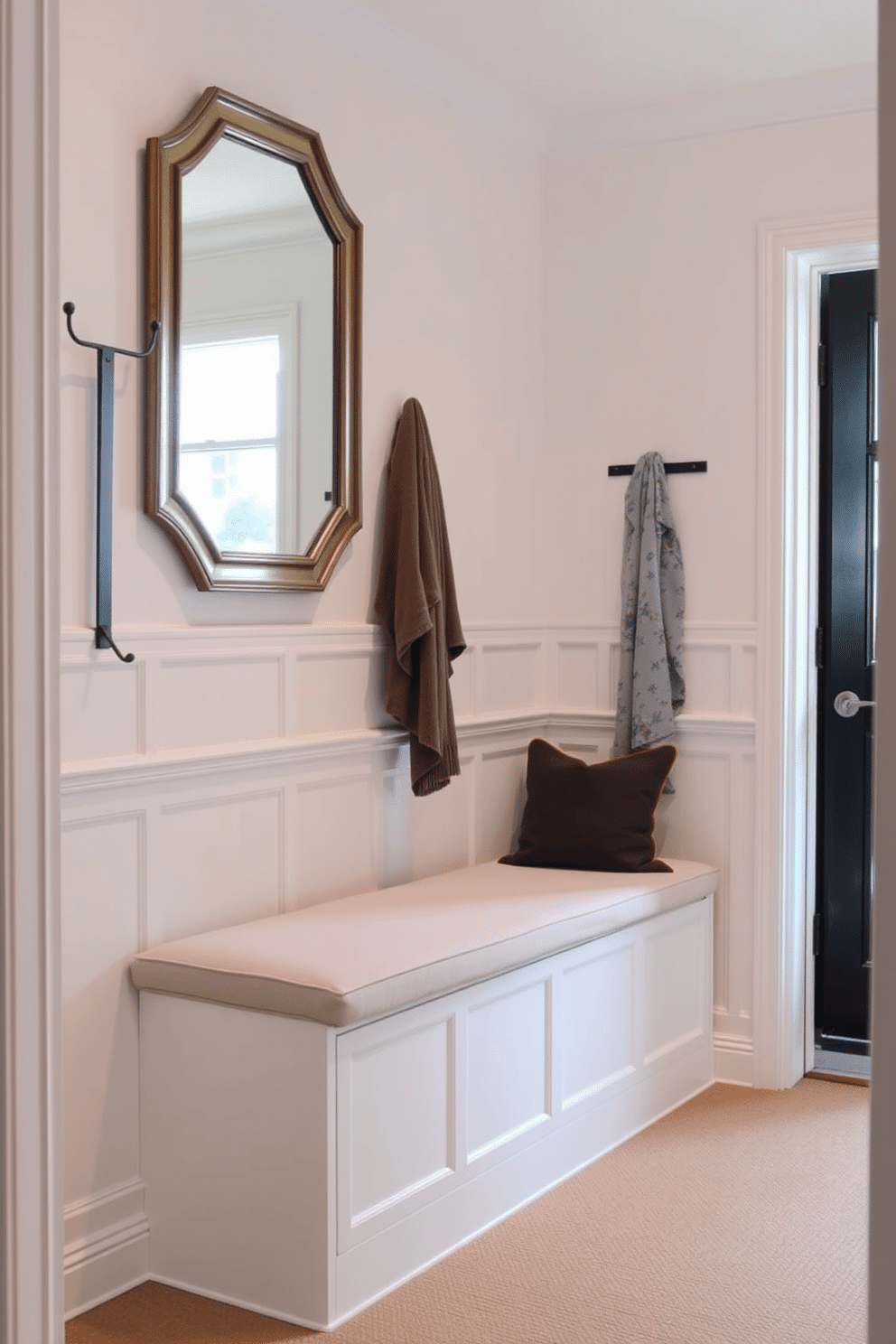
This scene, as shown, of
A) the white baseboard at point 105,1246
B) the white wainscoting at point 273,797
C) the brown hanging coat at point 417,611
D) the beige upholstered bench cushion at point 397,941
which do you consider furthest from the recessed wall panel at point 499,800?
the white baseboard at point 105,1246

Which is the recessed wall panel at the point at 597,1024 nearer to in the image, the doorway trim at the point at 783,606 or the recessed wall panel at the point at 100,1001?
the doorway trim at the point at 783,606

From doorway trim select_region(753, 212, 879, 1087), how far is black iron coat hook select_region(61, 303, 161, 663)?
1939mm

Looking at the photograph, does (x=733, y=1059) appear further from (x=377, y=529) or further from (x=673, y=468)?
(x=377, y=529)

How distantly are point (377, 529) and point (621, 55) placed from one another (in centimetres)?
143

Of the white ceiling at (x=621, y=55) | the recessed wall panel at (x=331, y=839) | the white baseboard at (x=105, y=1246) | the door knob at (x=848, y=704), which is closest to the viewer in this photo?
the white baseboard at (x=105, y=1246)

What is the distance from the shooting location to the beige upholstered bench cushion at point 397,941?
2.51 meters

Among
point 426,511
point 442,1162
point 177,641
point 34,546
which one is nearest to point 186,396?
point 177,641

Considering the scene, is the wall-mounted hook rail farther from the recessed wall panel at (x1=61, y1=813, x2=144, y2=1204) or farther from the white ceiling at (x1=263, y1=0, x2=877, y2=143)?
the recessed wall panel at (x1=61, y1=813, x2=144, y2=1204)

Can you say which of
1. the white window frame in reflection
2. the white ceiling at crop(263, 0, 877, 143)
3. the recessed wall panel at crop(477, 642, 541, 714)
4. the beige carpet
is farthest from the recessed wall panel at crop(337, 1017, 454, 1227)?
the white ceiling at crop(263, 0, 877, 143)

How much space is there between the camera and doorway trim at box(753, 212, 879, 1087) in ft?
12.5

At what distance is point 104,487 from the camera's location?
8.57 feet

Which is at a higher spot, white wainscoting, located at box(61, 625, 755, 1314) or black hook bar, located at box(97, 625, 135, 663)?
black hook bar, located at box(97, 625, 135, 663)

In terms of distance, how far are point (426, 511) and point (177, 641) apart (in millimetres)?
878

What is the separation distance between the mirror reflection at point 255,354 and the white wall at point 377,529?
14 cm
